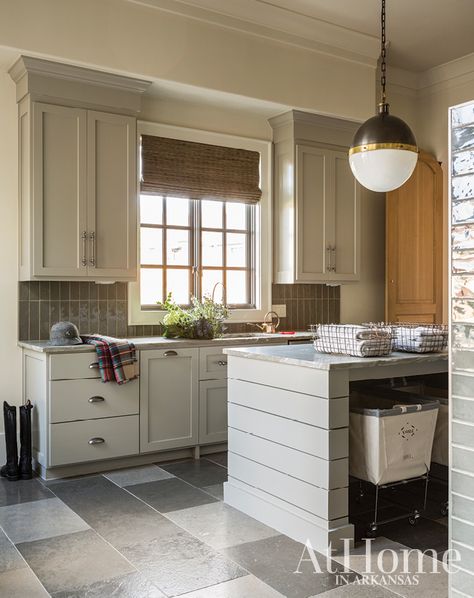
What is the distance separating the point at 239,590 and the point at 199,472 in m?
1.70

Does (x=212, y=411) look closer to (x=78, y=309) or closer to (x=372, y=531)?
(x=78, y=309)

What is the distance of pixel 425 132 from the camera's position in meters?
6.09

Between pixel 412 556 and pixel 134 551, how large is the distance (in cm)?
124

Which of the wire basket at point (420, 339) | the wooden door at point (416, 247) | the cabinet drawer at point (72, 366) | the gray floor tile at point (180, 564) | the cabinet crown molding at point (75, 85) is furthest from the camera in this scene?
the wooden door at point (416, 247)

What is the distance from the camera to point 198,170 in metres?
5.03

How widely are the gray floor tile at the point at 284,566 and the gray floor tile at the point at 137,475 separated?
3.99ft

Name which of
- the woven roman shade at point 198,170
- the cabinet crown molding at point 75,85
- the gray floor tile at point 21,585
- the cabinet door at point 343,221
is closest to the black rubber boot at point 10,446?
the gray floor tile at point 21,585

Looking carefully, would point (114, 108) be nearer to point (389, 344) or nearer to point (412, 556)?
point (389, 344)

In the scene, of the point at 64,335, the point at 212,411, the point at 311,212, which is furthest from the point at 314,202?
the point at 64,335

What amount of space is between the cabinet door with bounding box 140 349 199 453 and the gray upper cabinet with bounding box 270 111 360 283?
1.31 metres

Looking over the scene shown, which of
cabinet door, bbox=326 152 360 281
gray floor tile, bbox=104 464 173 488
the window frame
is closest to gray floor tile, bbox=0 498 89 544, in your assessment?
gray floor tile, bbox=104 464 173 488

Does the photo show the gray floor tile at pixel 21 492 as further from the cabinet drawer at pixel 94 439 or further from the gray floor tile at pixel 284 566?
the gray floor tile at pixel 284 566

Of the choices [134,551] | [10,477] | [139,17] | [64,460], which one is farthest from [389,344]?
[139,17]

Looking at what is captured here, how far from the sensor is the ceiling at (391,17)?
15.2ft
